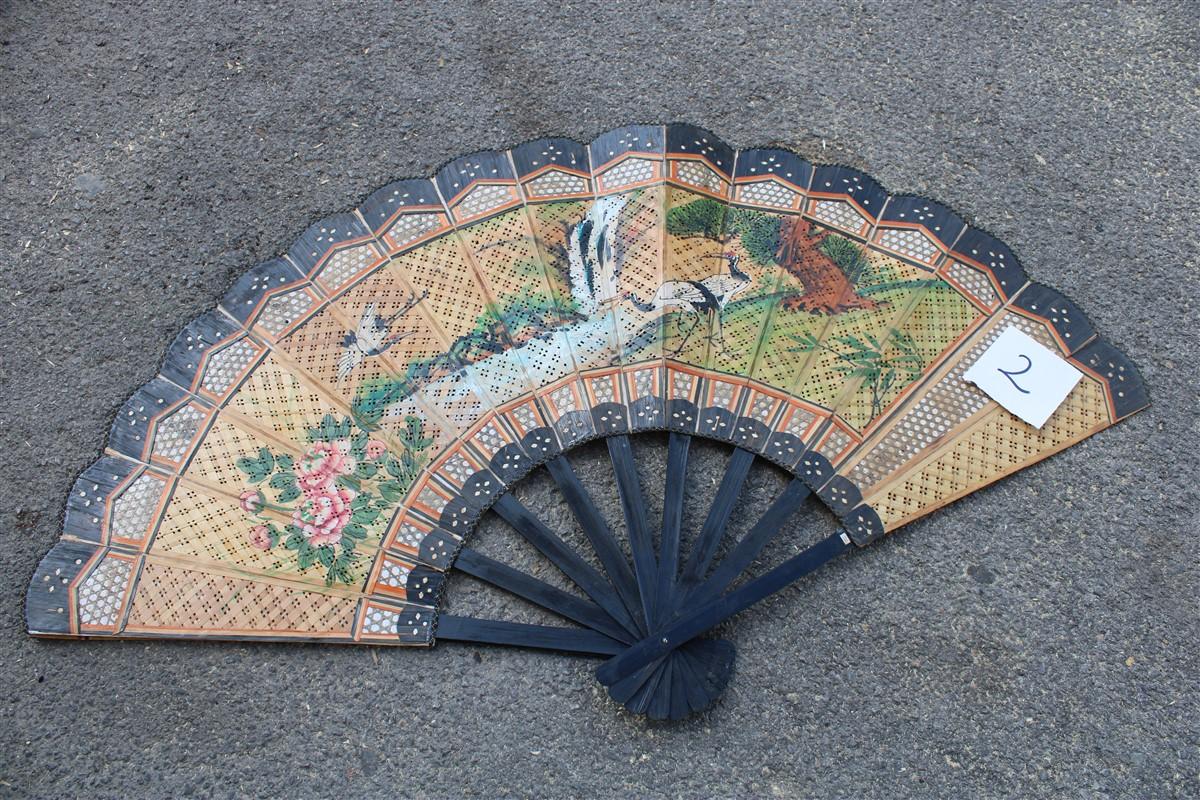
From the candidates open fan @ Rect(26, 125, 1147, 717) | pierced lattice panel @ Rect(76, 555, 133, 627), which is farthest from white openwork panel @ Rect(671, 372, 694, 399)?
pierced lattice panel @ Rect(76, 555, 133, 627)

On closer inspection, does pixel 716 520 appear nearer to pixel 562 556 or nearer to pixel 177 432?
pixel 562 556

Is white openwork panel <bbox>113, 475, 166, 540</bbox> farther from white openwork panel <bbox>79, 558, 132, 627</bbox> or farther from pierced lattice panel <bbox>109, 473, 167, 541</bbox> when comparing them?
white openwork panel <bbox>79, 558, 132, 627</bbox>

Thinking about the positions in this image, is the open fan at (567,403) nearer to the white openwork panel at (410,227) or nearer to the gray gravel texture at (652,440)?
the white openwork panel at (410,227)

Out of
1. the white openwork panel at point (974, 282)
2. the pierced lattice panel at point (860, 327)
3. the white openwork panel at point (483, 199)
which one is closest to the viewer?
the pierced lattice panel at point (860, 327)

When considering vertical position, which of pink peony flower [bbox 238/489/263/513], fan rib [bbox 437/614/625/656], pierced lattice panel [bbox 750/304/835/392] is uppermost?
pierced lattice panel [bbox 750/304/835/392]

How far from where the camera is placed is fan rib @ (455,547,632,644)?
3.33 metres

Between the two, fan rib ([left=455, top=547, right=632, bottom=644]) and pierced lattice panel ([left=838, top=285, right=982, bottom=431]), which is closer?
fan rib ([left=455, top=547, right=632, bottom=644])

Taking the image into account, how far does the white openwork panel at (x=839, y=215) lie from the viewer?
4.02 metres

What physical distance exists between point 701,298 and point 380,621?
5.07 feet

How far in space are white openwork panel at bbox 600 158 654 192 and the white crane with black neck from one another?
0.50 m

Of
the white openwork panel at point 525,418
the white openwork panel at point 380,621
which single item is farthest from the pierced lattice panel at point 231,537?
the white openwork panel at point 525,418

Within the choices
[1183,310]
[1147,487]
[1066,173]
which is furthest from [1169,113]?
[1147,487]

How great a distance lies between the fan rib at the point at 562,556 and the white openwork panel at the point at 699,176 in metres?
1.41

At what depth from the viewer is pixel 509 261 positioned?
3857 millimetres
